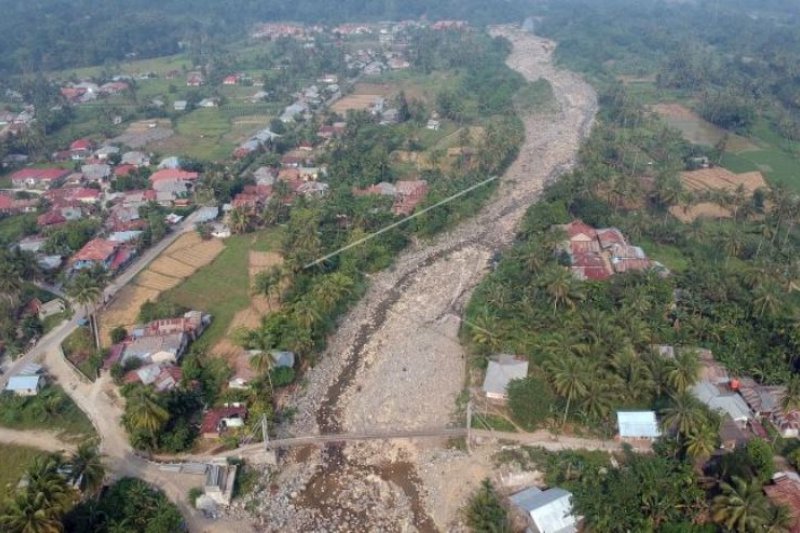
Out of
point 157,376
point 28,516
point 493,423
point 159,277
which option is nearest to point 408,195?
point 159,277

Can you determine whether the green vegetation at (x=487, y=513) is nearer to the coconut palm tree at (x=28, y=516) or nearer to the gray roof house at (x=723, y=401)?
the gray roof house at (x=723, y=401)

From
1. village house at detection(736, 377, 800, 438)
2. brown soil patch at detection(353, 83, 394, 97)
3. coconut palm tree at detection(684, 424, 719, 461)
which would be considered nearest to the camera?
coconut palm tree at detection(684, 424, 719, 461)

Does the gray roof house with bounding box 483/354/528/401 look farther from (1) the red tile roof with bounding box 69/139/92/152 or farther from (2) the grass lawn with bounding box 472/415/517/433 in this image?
(1) the red tile roof with bounding box 69/139/92/152

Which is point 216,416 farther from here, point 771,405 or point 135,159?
point 135,159

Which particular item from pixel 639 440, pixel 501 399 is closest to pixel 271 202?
pixel 501 399

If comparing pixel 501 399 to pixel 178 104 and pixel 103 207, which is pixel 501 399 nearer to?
pixel 103 207

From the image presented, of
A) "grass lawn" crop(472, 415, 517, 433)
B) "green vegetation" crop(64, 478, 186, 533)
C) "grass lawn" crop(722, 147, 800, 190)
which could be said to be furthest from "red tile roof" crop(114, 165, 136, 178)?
"grass lawn" crop(722, 147, 800, 190)
